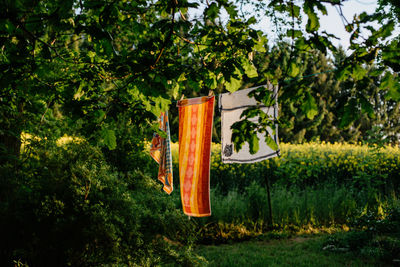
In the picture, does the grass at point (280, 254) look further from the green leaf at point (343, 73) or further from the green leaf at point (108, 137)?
the green leaf at point (343, 73)

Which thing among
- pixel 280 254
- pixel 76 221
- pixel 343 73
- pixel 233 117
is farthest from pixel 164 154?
pixel 343 73

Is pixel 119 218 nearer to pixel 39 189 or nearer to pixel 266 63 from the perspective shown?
pixel 39 189

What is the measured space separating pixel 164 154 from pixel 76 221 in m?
1.96

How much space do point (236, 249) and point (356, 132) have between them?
18.5 m

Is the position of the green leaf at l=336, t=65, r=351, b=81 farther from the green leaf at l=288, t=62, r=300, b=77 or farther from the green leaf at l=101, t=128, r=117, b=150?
the green leaf at l=101, t=128, r=117, b=150

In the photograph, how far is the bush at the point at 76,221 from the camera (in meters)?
2.60

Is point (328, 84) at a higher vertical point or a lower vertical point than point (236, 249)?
higher

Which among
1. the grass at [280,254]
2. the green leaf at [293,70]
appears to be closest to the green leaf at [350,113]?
the green leaf at [293,70]

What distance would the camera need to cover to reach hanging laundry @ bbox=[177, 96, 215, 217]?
3734 millimetres

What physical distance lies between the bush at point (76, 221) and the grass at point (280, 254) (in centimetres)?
106

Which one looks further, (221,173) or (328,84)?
(328,84)

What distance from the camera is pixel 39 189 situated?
112 inches

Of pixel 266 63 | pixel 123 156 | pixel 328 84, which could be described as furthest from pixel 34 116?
pixel 328 84

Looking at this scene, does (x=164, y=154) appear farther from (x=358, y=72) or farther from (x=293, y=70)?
(x=358, y=72)
